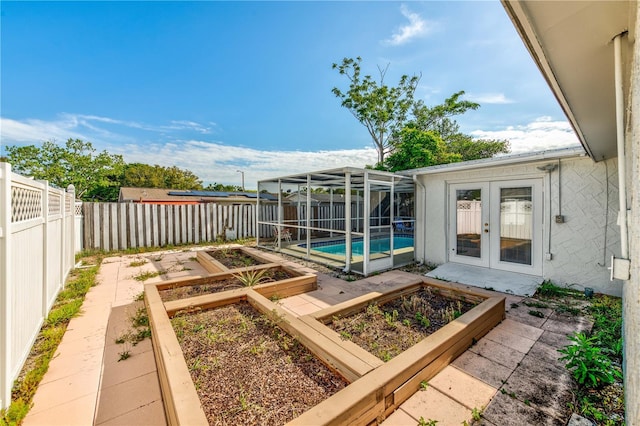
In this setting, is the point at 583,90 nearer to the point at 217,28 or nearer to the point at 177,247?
the point at 217,28

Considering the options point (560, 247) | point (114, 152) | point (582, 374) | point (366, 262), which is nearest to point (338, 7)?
point (366, 262)

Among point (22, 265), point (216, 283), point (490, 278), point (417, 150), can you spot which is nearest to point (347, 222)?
point (216, 283)

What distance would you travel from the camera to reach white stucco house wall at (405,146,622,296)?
14.8 feet

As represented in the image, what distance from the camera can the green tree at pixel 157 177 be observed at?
97.9 feet

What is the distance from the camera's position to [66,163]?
18.5 m

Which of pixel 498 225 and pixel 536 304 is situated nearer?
pixel 536 304

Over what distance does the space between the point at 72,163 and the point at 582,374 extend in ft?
86.7

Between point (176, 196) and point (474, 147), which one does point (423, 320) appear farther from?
point (474, 147)

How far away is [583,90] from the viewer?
2064 millimetres

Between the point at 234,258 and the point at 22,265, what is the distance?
14.7ft

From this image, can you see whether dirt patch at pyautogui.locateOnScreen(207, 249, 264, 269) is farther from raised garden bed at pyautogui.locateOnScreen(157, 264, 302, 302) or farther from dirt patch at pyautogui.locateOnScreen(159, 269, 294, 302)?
dirt patch at pyautogui.locateOnScreen(159, 269, 294, 302)

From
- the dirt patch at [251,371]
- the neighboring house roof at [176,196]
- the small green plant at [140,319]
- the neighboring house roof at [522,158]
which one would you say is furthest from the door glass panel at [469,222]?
the neighboring house roof at [176,196]

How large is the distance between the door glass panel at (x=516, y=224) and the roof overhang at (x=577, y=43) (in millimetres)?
3306

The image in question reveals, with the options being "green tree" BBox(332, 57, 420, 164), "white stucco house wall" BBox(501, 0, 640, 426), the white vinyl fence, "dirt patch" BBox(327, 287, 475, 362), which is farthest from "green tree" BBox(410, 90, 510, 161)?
the white vinyl fence
